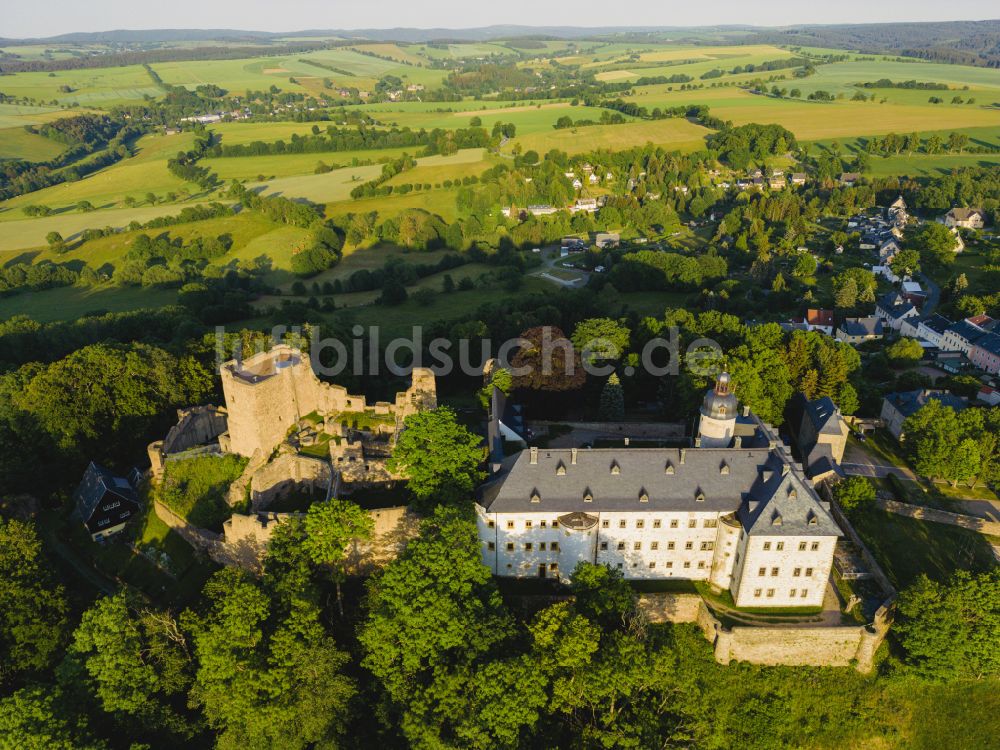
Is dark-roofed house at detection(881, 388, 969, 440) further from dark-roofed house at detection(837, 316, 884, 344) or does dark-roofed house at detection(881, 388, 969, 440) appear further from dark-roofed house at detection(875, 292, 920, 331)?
dark-roofed house at detection(875, 292, 920, 331)

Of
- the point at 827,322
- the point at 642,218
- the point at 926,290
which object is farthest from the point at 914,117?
the point at 827,322

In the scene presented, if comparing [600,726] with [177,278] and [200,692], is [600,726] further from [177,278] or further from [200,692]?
[177,278]

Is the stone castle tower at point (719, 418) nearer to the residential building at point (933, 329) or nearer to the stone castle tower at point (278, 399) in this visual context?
the stone castle tower at point (278, 399)

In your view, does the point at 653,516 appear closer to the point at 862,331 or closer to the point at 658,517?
the point at 658,517

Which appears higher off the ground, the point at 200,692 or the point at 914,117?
the point at 914,117

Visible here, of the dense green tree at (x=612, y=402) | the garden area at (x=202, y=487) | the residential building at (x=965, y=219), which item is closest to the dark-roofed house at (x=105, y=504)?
the garden area at (x=202, y=487)
